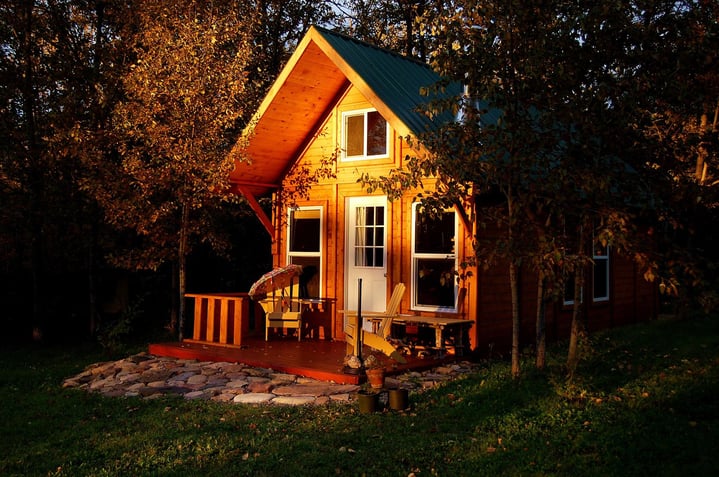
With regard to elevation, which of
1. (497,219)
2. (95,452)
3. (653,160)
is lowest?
(95,452)

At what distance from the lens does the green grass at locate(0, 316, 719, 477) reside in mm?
5434

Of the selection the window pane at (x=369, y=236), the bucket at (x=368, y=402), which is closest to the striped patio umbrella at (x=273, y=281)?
the window pane at (x=369, y=236)

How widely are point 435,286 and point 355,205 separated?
204 centimetres

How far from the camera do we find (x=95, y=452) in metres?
6.02

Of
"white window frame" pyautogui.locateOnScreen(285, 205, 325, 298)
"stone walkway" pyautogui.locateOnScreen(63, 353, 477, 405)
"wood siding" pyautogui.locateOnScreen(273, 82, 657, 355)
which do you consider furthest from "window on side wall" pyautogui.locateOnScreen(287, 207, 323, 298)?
"stone walkway" pyautogui.locateOnScreen(63, 353, 477, 405)

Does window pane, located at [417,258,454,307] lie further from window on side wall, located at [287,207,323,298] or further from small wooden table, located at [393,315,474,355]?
window on side wall, located at [287,207,323,298]

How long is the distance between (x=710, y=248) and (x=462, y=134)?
14508 millimetres

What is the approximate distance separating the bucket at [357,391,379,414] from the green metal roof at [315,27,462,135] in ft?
12.1

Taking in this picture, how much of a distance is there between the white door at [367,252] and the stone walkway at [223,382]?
84.9 inches

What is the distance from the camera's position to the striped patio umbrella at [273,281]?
1070cm

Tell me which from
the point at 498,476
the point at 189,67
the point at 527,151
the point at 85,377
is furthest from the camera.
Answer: the point at 189,67

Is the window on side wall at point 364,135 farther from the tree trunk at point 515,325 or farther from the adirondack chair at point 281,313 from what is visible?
the tree trunk at point 515,325

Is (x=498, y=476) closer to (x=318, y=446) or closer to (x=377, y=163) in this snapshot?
(x=318, y=446)

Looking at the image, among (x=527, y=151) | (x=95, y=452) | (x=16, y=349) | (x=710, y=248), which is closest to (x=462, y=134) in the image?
(x=527, y=151)
